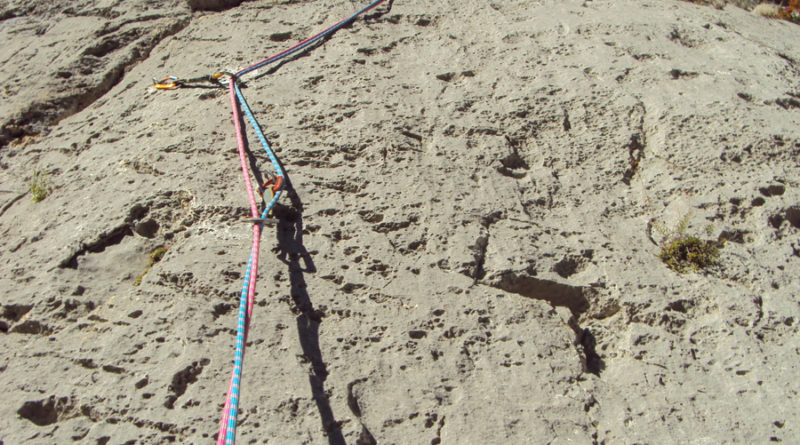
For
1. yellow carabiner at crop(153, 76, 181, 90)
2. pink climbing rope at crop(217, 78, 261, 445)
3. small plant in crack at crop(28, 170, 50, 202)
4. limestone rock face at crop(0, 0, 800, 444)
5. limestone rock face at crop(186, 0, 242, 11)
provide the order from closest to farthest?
pink climbing rope at crop(217, 78, 261, 445) → limestone rock face at crop(0, 0, 800, 444) → small plant in crack at crop(28, 170, 50, 202) → yellow carabiner at crop(153, 76, 181, 90) → limestone rock face at crop(186, 0, 242, 11)

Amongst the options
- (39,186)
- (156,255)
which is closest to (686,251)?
(156,255)

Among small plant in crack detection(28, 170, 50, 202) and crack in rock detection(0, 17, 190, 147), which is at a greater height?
crack in rock detection(0, 17, 190, 147)

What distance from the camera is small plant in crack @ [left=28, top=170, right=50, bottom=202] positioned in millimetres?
2458

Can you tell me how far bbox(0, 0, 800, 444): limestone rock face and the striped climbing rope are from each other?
7 cm

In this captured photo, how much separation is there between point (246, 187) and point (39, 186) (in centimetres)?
97

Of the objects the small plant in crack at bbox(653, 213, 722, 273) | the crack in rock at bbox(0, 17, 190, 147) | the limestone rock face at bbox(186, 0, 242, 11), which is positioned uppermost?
the limestone rock face at bbox(186, 0, 242, 11)

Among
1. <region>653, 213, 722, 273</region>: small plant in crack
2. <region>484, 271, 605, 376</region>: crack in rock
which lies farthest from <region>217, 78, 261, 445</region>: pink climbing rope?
<region>653, 213, 722, 273</region>: small plant in crack

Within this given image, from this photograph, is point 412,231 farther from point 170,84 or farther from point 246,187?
point 170,84

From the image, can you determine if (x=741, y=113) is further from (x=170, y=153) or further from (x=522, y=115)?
(x=170, y=153)

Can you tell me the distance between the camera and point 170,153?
8.13 feet

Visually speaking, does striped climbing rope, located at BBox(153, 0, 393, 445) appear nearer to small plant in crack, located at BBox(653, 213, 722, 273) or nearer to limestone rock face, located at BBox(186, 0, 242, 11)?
limestone rock face, located at BBox(186, 0, 242, 11)

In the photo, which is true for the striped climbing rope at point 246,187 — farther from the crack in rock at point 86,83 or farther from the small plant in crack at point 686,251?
the small plant in crack at point 686,251

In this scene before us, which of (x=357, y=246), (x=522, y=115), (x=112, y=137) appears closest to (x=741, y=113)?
(x=522, y=115)

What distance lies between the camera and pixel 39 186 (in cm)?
250
